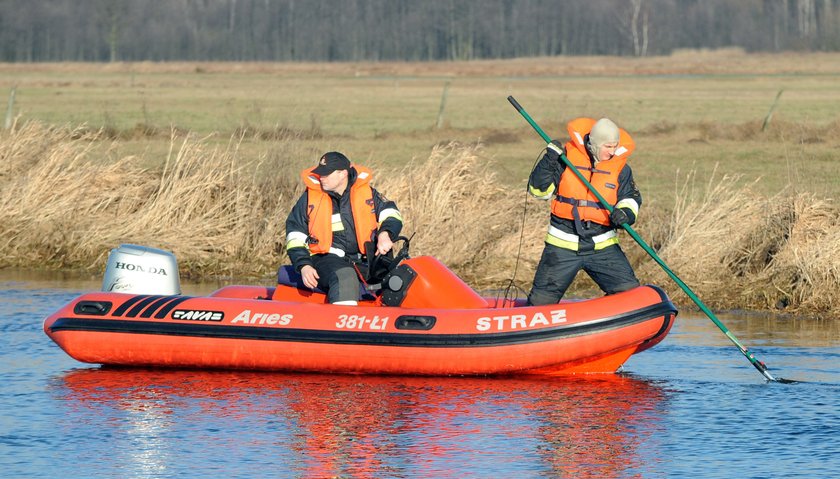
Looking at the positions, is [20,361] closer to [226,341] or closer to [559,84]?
[226,341]

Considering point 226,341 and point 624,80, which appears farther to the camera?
point 624,80

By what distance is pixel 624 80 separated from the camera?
225 ft

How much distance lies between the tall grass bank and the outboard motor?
465 centimetres

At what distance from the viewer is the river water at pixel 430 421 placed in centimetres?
812

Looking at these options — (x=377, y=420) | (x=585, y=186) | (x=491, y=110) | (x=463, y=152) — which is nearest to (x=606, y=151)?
(x=585, y=186)

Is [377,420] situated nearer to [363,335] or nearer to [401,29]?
[363,335]

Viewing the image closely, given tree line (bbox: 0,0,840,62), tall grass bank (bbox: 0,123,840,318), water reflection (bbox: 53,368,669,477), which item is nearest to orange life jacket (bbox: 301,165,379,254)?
water reflection (bbox: 53,368,669,477)

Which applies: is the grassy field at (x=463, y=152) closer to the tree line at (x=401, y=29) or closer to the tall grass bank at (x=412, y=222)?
the tall grass bank at (x=412, y=222)

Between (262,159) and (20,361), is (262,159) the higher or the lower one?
the higher one

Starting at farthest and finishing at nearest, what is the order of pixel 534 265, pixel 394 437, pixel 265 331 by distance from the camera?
1. pixel 534 265
2. pixel 265 331
3. pixel 394 437

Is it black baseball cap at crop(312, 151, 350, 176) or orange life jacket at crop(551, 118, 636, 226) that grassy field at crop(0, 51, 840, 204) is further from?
black baseball cap at crop(312, 151, 350, 176)

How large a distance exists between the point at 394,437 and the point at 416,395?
124 centimetres

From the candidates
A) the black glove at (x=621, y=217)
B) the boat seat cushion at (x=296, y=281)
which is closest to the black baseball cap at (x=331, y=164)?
the boat seat cushion at (x=296, y=281)

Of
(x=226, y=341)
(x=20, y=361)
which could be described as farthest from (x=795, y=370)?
(x=20, y=361)
